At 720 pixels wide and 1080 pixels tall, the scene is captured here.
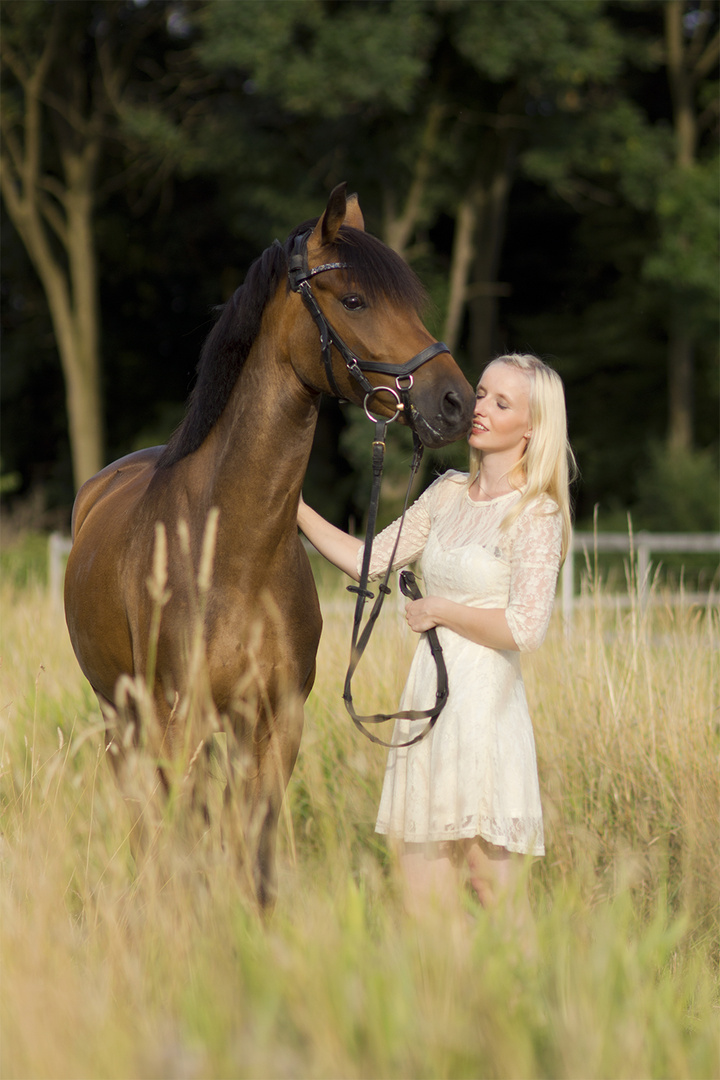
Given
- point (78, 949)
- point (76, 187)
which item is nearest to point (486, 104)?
point (76, 187)

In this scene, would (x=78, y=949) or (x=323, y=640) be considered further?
(x=323, y=640)

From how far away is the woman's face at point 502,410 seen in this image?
322 centimetres

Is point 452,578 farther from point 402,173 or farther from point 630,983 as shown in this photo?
point 402,173

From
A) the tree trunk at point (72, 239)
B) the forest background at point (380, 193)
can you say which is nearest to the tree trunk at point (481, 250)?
the forest background at point (380, 193)

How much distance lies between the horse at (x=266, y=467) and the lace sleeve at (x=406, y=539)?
0.82 feet

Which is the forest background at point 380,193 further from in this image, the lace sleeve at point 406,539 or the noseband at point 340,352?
the noseband at point 340,352

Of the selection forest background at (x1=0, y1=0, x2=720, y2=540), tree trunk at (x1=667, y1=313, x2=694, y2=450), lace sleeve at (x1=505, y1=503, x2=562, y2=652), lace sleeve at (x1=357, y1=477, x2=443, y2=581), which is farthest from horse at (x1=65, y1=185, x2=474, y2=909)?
tree trunk at (x1=667, y1=313, x2=694, y2=450)

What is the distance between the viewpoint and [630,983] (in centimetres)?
197

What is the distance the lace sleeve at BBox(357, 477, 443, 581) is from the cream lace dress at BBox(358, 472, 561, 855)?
8.5 inches

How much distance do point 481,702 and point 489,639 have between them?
7.1 inches

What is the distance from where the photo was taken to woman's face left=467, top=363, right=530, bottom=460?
10.6ft

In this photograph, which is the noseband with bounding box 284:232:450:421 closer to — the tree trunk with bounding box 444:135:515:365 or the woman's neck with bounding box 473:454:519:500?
the woman's neck with bounding box 473:454:519:500

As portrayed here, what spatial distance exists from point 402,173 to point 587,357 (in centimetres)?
682

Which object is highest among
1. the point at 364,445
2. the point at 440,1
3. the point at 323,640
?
the point at 440,1
